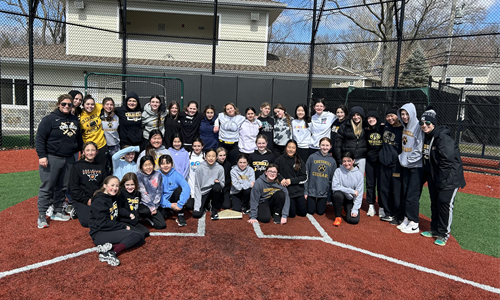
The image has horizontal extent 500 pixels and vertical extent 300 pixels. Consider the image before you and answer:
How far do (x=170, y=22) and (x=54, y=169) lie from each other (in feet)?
49.1

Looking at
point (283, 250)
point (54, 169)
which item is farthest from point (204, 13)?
point (283, 250)

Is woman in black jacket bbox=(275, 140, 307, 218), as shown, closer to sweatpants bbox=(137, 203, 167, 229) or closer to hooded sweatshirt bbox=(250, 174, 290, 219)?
hooded sweatshirt bbox=(250, 174, 290, 219)

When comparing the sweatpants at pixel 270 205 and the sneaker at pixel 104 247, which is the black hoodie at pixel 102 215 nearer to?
the sneaker at pixel 104 247

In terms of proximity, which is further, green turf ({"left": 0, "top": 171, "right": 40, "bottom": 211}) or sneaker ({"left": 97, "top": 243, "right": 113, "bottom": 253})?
green turf ({"left": 0, "top": 171, "right": 40, "bottom": 211})

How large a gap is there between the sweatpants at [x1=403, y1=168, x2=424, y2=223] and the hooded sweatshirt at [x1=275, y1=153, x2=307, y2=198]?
1595 millimetres

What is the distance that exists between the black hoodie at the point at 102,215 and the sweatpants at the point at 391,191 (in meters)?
4.09

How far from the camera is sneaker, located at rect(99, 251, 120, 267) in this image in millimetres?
3408

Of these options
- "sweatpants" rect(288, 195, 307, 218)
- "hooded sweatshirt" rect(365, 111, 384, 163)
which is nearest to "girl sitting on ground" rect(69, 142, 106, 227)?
"sweatpants" rect(288, 195, 307, 218)

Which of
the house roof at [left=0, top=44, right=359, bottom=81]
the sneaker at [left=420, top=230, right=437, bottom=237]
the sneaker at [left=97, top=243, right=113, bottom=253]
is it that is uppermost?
the house roof at [left=0, top=44, right=359, bottom=81]

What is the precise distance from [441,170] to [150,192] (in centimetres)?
417

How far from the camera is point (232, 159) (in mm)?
6016

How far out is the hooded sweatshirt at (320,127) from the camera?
6102 millimetres

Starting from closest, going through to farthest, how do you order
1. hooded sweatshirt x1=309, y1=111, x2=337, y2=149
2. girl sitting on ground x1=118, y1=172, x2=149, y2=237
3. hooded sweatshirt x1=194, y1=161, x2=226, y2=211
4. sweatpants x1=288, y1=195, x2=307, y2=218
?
girl sitting on ground x1=118, y1=172, x2=149, y2=237 < hooded sweatshirt x1=194, y1=161, x2=226, y2=211 < sweatpants x1=288, y1=195, x2=307, y2=218 < hooded sweatshirt x1=309, y1=111, x2=337, y2=149

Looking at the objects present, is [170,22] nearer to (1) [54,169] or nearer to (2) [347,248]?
(1) [54,169]
